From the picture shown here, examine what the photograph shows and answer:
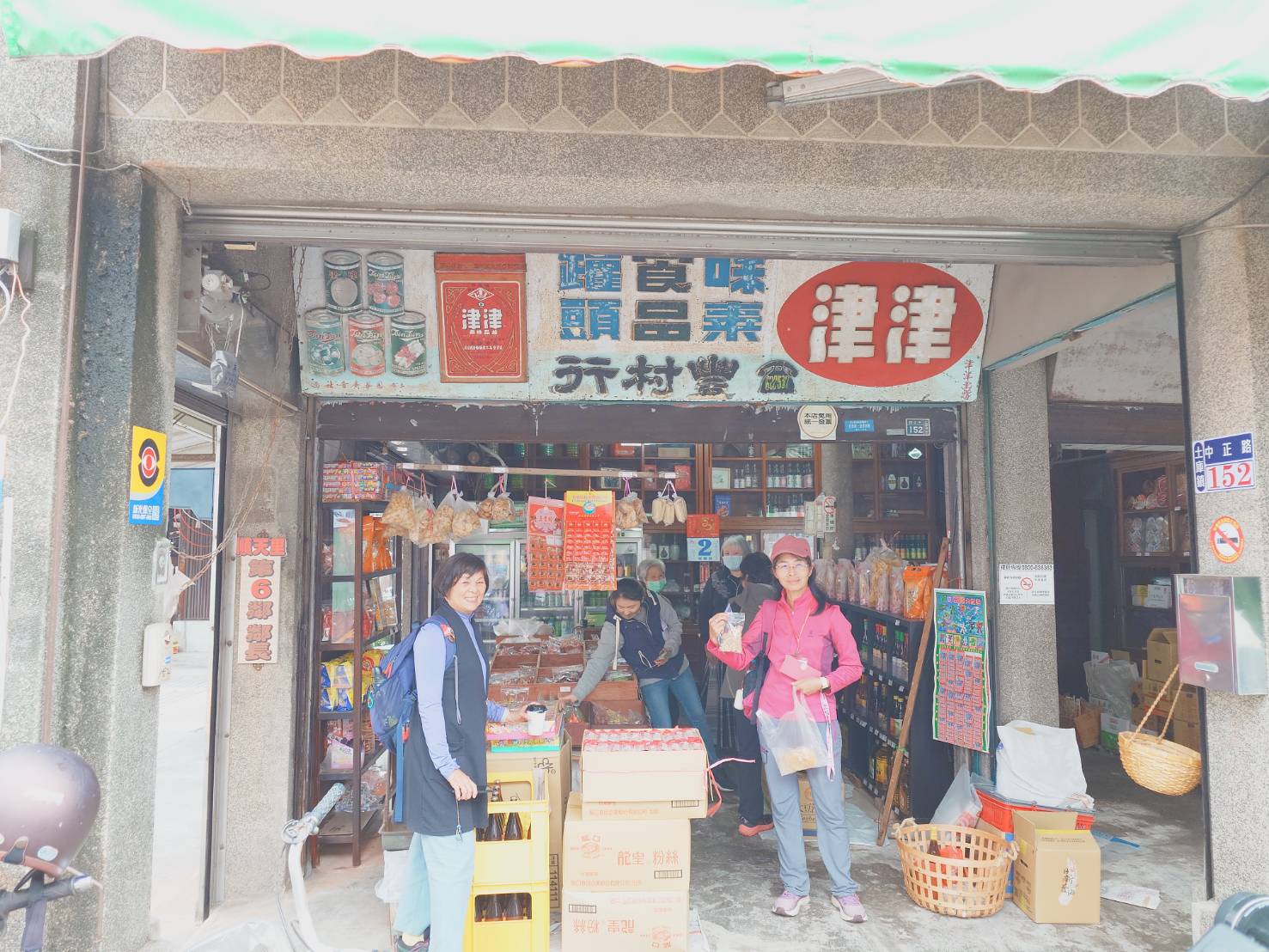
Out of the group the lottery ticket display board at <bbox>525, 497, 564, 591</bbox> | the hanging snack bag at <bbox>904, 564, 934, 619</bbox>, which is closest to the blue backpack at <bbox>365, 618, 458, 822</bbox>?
the lottery ticket display board at <bbox>525, 497, 564, 591</bbox>

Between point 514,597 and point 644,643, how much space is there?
3726mm

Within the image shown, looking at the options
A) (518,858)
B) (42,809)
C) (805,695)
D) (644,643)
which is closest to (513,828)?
(518,858)

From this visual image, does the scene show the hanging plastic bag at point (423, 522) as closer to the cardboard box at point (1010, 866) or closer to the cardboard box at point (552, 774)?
the cardboard box at point (552, 774)

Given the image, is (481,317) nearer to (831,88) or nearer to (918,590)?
(831,88)

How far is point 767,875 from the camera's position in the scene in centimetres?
506

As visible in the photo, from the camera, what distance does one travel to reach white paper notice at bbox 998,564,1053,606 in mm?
5500

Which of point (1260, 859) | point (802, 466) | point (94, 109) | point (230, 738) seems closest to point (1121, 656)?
point (802, 466)

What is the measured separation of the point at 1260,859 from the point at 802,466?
744 centimetres

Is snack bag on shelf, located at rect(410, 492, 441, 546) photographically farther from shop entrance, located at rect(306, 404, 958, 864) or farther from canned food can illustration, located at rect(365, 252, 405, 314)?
canned food can illustration, located at rect(365, 252, 405, 314)

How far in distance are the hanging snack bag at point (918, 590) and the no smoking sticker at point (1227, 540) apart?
2406 mm

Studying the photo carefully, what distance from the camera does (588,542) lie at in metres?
6.73

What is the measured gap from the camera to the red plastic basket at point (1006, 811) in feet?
15.2

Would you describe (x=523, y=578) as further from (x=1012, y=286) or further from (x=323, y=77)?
(x=323, y=77)

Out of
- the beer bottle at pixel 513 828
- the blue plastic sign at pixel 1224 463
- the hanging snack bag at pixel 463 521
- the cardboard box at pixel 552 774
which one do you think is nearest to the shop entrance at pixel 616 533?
the hanging snack bag at pixel 463 521
